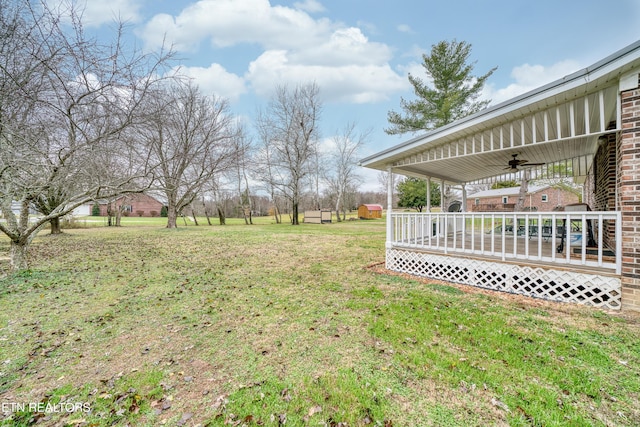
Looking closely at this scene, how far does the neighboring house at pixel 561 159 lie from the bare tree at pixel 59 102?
581 centimetres

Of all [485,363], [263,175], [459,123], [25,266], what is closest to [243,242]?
[25,266]

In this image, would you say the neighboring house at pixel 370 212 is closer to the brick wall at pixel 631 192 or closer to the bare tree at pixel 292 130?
the bare tree at pixel 292 130

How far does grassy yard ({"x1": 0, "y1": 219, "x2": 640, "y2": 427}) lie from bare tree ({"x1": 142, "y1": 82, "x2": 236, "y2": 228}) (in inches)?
133

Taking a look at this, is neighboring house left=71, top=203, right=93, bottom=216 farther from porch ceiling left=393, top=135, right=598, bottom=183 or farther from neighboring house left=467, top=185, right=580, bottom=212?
neighboring house left=467, top=185, right=580, bottom=212

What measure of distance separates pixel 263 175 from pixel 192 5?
732 inches

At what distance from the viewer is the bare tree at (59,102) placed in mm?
4547

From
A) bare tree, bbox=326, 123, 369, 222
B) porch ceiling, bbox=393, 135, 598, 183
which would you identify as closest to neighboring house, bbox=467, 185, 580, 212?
bare tree, bbox=326, 123, 369, 222

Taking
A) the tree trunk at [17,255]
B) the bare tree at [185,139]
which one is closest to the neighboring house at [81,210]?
the tree trunk at [17,255]

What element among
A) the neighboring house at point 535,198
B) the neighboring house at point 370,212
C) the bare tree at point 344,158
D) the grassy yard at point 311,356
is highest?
the bare tree at point 344,158

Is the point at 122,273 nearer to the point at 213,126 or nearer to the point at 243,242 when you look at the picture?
the point at 243,242

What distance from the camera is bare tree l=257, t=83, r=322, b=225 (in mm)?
24625

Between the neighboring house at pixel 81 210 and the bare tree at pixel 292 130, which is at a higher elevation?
the bare tree at pixel 292 130

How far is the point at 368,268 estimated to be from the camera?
730 cm

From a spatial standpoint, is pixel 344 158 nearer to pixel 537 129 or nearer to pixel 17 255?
pixel 537 129
